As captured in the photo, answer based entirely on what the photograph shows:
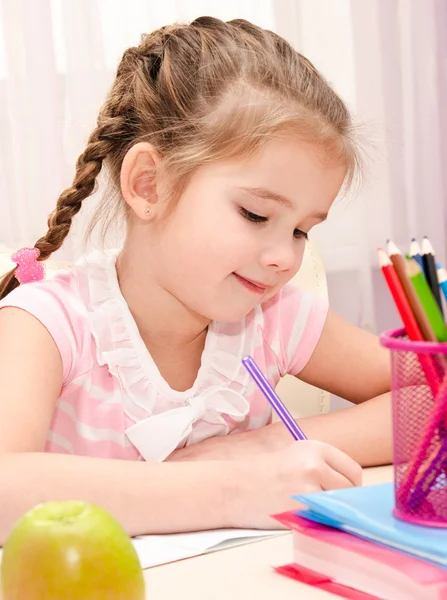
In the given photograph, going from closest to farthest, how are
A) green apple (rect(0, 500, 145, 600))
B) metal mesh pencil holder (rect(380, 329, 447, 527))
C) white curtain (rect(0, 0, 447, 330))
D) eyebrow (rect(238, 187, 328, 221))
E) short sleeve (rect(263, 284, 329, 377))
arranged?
1. green apple (rect(0, 500, 145, 600))
2. metal mesh pencil holder (rect(380, 329, 447, 527))
3. eyebrow (rect(238, 187, 328, 221))
4. short sleeve (rect(263, 284, 329, 377))
5. white curtain (rect(0, 0, 447, 330))

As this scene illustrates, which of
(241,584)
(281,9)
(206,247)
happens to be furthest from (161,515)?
(281,9)

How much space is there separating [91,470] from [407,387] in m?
0.32

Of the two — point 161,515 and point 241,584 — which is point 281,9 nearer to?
point 161,515

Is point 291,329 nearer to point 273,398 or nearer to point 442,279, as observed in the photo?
point 273,398

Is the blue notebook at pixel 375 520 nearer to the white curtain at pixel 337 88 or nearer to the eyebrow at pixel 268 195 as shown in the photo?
the eyebrow at pixel 268 195

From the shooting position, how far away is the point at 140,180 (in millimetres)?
1106

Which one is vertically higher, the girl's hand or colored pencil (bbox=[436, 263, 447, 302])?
colored pencil (bbox=[436, 263, 447, 302])

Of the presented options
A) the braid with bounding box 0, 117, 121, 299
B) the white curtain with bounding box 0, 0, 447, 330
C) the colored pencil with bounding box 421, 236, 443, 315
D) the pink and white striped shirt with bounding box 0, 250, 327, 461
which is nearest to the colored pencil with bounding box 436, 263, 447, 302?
the colored pencil with bounding box 421, 236, 443, 315

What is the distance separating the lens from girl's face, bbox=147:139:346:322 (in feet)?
3.25

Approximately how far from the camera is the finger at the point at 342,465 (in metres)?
0.80

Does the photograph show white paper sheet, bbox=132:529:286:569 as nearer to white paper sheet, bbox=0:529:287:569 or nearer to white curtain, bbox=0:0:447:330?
white paper sheet, bbox=0:529:287:569

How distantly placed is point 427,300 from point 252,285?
45 centimetres

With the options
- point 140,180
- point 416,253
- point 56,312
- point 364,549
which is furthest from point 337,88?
point 364,549

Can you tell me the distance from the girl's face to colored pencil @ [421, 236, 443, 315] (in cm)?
37
